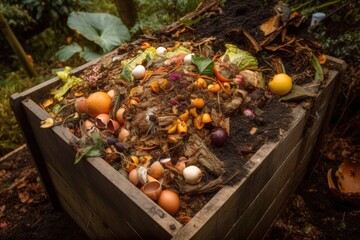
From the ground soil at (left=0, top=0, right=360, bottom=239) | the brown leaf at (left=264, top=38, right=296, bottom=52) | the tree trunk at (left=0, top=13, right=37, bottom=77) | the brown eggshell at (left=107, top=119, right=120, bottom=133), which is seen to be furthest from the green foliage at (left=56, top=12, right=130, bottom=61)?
the brown leaf at (left=264, top=38, right=296, bottom=52)

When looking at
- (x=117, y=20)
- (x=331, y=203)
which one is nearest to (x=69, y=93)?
(x=117, y=20)

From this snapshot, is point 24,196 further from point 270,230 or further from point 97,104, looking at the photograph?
point 270,230

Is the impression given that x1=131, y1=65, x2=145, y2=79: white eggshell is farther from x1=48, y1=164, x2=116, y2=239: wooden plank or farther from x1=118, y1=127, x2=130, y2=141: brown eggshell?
x1=48, y1=164, x2=116, y2=239: wooden plank

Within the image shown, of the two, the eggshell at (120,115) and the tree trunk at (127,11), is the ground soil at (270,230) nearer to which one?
the eggshell at (120,115)

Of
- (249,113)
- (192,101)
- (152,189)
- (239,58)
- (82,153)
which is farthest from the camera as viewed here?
(239,58)

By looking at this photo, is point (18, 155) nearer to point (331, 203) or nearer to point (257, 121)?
point (257, 121)

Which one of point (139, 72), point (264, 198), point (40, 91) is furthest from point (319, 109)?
point (40, 91)
